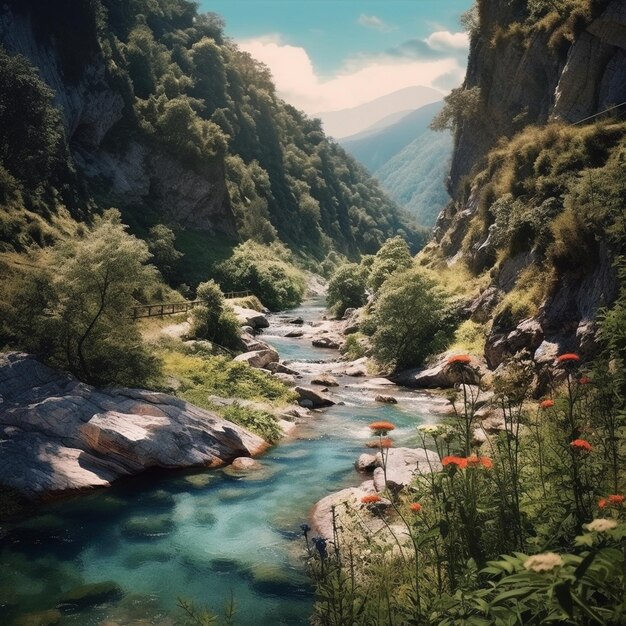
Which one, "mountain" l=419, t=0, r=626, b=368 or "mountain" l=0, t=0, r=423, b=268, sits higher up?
"mountain" l=0, t=0, r=423, b=268

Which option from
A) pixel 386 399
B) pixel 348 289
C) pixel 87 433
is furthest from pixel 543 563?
pixel 348 289

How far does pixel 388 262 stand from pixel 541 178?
68.0 ft

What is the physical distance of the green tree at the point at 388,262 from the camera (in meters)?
44.8

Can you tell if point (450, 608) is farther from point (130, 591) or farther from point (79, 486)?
point (79, 486)

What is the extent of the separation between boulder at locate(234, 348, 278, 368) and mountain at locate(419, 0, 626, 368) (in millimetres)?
11873

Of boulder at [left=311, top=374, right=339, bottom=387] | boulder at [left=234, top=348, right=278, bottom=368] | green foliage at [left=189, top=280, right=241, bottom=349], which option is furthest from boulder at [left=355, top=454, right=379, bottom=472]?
green foliage at [left=189, top=280, right=241, bottom=349]

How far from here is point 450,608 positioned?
4.04m

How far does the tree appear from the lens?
94.8ft

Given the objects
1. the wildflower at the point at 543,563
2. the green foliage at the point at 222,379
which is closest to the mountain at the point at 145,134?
the green foliage at the point at 222,379

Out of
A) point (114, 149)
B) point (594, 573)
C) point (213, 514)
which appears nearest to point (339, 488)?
point (213, 514)

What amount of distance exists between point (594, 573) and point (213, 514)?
11.5 meters

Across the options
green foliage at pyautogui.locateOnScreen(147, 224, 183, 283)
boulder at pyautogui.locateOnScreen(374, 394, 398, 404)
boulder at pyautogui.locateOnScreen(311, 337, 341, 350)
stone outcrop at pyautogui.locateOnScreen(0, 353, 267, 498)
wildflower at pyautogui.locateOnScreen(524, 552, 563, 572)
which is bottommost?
boulder at pyautogui.locateOnScreen(311, 337, 341, 350)

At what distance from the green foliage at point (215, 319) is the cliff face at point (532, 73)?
24.4 metres

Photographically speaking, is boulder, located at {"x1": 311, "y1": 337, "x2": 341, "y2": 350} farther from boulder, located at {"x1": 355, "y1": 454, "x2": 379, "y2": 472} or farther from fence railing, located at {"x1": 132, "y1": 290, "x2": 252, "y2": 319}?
boulder, located at {"x1": 355, "y1": 454, "x2": 379, "y2": 472}
